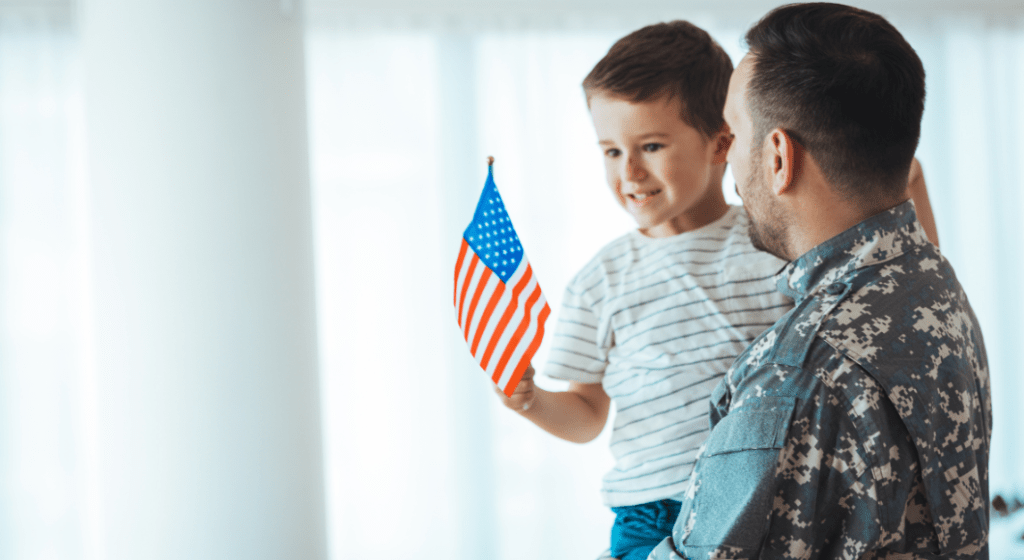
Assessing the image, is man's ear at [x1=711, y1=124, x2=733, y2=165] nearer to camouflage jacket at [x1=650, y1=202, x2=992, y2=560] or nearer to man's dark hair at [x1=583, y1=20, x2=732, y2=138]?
man's dark hair at [x1=583, y1=20, x2=732, y2=138]

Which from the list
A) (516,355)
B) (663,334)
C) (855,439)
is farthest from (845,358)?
(516,355)

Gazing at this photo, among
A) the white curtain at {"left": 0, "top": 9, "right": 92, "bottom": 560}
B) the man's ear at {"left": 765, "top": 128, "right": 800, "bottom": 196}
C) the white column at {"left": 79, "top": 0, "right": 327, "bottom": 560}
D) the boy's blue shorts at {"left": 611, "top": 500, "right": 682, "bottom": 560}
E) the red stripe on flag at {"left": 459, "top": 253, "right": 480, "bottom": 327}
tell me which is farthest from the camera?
the white curtain at {"left": 0, "top": 9, "right": 92, "bottom": 560}

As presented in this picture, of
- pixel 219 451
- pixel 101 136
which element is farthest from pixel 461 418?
pixel 101 136

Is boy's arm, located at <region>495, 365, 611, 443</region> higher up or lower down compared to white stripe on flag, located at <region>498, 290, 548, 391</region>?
lower down

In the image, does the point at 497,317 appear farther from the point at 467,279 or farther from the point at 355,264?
the point at 355,264

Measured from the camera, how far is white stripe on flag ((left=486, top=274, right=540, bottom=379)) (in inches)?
49.0

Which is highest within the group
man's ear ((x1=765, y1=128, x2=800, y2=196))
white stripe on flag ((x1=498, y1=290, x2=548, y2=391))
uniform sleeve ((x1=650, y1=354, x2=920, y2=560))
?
man's ear ((x1=765, y1=128, x2=800, y2=196))

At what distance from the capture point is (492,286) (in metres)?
1.29

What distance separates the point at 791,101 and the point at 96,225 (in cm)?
194

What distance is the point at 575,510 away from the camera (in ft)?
11.3

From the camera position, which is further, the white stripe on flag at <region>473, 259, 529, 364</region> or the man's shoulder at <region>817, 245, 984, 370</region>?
the white stripe on flag at <region>473, 259, 529, 364</region>

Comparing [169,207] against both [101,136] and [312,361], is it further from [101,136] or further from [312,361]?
[312,361]

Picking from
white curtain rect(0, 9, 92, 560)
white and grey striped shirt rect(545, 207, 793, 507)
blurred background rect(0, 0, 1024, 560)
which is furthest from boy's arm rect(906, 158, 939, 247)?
white curtain rect(0, 9, 92, 560)

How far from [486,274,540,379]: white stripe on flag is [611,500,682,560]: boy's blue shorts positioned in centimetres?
34
